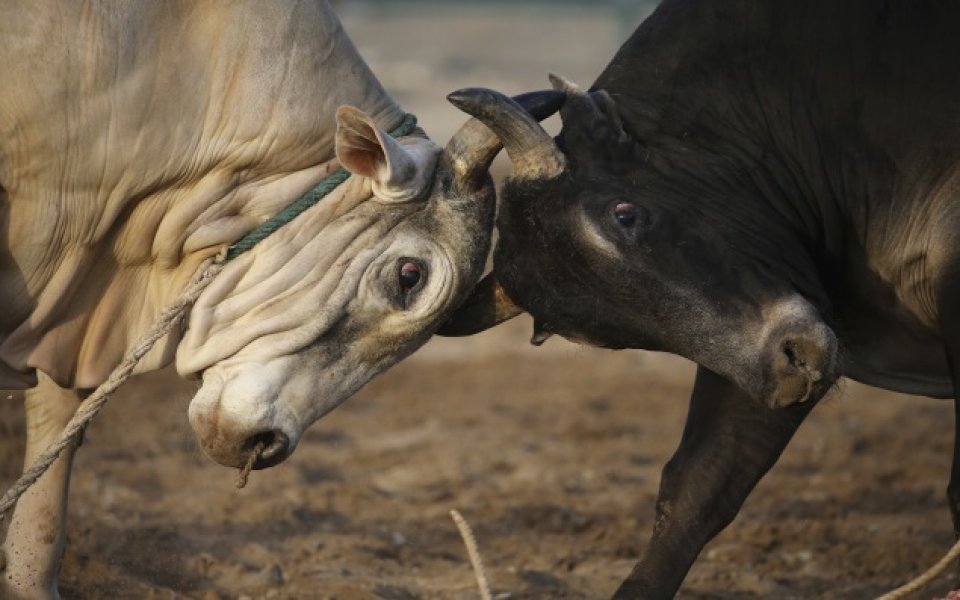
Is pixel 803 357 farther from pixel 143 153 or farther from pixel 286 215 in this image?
pixel 143 153

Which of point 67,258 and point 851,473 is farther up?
point 67,258

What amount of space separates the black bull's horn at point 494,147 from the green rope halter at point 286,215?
1.05 ft

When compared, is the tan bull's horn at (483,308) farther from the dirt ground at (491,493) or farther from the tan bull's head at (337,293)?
the dirt ground at (491,493)

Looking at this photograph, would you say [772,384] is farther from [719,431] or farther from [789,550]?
[789,550]

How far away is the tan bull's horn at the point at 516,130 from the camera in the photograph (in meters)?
4.52

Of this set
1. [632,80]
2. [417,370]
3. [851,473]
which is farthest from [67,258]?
[417,370]

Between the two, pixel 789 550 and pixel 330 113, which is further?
pixel 789 550

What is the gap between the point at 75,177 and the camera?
4359 mm

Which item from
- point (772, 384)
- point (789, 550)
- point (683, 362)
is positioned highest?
point (772, 384)

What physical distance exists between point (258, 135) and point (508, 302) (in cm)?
87

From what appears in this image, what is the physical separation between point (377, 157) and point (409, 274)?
0.31 metres

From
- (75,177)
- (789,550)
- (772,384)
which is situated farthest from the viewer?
(789,550)

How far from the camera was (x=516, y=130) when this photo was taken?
4602 mm

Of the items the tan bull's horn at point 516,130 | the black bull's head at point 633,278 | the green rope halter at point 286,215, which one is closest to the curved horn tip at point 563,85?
the black bull's head at point 633,278
